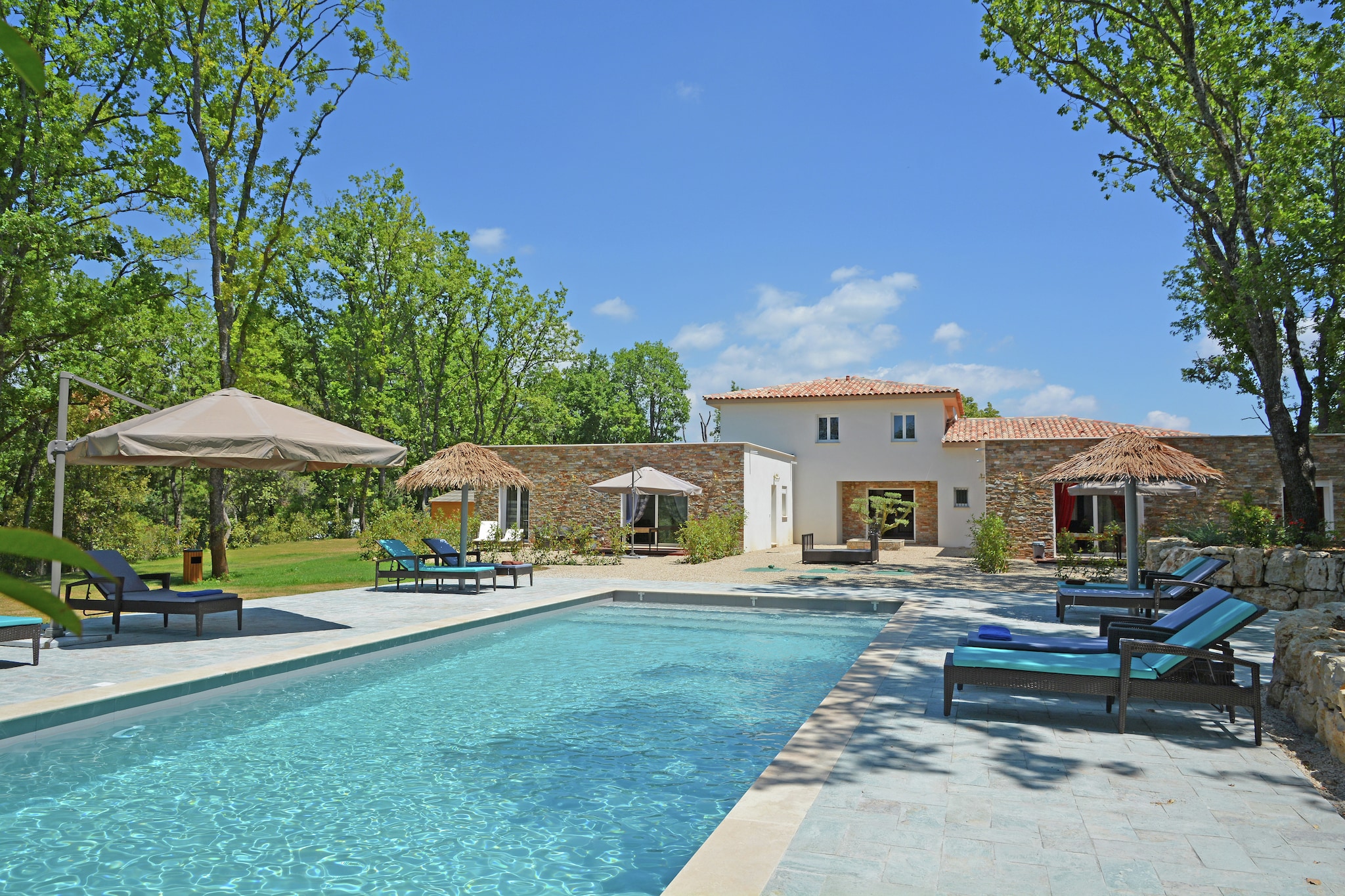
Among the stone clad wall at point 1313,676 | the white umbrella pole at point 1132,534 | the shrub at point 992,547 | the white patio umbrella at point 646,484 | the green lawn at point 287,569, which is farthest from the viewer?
the white patio umbrella at point 646,484

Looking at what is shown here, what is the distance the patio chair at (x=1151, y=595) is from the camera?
9836 millimetres

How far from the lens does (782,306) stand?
146ft

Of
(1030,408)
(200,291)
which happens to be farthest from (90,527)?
(1030,408)

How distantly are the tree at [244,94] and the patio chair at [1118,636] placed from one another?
15242 millimetres

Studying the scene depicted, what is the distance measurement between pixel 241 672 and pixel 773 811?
5.56 m

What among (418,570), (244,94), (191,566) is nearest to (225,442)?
(418,570)

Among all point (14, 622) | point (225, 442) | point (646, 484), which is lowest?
point (14, 622)

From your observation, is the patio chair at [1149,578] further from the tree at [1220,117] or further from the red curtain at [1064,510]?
the red curtain at [1064,510]

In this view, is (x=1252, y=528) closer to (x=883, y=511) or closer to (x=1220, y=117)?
(x=1220, y=117)

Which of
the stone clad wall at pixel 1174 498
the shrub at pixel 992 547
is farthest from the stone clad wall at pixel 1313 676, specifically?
the stone clad wall at pixel 1174 498

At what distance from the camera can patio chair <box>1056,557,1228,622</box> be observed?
984 cm

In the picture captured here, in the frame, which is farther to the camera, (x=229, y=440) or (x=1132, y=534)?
(x=1132, y=534)

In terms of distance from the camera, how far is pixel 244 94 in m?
17.3

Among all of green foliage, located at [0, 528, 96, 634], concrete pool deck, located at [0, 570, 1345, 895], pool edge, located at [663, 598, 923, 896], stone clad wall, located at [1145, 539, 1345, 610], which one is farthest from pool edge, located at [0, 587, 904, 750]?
green foliage, located at [0, 528, 96, 634]
